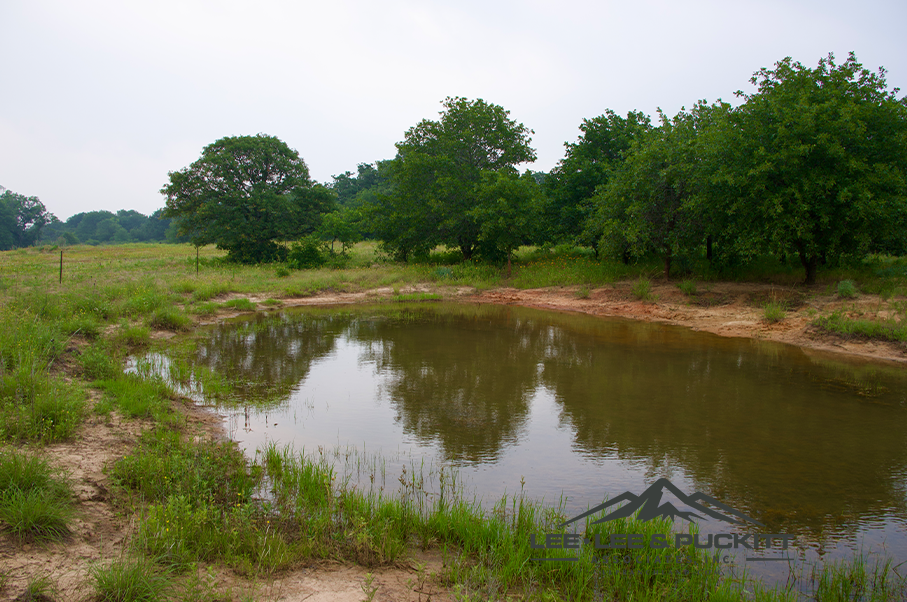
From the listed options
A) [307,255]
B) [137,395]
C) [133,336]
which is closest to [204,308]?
[133,336]

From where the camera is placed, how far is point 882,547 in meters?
4.56

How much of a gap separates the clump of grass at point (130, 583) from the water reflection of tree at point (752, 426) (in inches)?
194

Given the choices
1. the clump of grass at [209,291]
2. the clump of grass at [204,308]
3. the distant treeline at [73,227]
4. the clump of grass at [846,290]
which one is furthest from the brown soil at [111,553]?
the distant treeline at [73,227]

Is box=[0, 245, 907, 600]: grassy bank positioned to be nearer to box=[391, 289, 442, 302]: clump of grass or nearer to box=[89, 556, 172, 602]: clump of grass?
box=[89, 556, 172, 602]: clump of grass

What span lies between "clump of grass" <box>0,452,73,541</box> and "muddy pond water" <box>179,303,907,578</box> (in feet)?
8.07

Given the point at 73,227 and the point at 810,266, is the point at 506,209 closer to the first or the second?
the point at 810,266

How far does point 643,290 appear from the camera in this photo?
64.9 ft

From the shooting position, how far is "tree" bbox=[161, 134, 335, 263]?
105 feet

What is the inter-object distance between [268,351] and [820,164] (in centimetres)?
1688

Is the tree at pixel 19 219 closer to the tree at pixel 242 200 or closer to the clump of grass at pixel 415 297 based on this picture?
the tree at pixel 242 200

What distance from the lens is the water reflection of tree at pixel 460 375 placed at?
291 inches

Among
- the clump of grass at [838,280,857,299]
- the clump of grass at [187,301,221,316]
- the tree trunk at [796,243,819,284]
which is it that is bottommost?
the clump of grass at [187,301,221,316]

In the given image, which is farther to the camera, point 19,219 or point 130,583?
point 19,219

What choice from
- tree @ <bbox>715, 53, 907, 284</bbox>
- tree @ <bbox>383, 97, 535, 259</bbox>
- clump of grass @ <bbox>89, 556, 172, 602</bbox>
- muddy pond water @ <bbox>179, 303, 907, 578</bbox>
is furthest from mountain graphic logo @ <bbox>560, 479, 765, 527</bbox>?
tree @ <bbox>383, 97, 535, 259</bbox>
